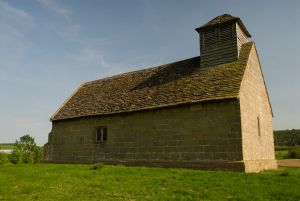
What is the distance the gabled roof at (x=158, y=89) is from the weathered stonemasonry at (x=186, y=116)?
6cm

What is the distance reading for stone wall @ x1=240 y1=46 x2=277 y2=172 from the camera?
15.8m

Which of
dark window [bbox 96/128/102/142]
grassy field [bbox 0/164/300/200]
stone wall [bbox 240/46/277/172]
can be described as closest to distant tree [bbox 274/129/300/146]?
stone wall [bbox 240/46/277/172]

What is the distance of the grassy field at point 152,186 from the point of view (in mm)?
10234

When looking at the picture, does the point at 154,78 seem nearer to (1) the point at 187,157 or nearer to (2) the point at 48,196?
(1) the point at 187,157

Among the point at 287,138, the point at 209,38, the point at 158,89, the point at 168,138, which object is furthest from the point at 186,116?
the point at 287,138

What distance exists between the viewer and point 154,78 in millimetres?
22062

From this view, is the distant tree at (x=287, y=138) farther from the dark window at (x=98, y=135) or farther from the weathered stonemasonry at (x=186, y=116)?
the dark window at (x=98, y=135)

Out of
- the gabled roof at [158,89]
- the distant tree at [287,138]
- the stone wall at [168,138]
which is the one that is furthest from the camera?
the distant tree at [287,138]

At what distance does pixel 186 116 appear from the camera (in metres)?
16.8

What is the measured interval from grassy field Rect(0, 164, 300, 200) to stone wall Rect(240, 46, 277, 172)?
270cm

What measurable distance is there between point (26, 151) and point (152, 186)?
83.4ft

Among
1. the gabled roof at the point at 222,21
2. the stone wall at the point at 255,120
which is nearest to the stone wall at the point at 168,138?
the stone wall at the point at 255,120

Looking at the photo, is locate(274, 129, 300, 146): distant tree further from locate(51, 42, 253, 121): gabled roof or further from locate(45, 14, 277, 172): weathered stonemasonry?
locate(51, 42, 253, 121): gabled roof

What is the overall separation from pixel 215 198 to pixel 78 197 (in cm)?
464
